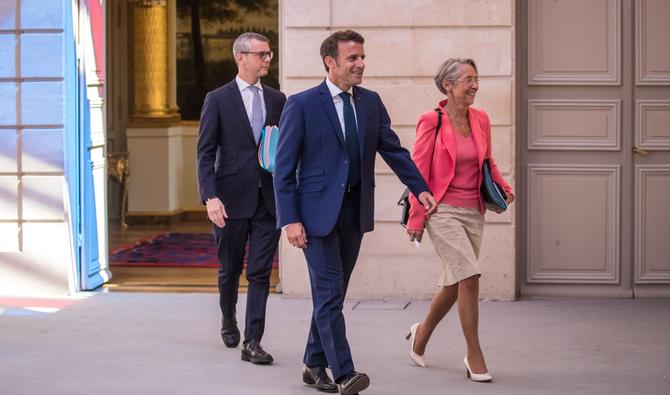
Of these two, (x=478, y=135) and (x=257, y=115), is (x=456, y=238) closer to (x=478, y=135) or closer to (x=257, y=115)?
(x=478, y=135)

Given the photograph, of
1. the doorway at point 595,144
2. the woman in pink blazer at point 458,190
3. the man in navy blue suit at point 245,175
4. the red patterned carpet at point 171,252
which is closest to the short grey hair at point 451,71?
the woman in pink blazer at point 458,190

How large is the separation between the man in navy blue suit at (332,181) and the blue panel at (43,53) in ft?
13.8

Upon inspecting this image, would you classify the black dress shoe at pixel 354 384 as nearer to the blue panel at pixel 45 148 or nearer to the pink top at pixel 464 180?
the pink top at pixel 464 180

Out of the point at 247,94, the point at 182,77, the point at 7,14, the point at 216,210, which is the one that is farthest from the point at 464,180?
the point at 182,77

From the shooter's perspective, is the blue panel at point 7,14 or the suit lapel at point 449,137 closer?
the suit lapel at point 449,137

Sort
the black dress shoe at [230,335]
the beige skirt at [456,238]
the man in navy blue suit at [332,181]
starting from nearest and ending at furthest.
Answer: the man in navy blue suit at [332,181] < the beige skirt at [456,238] < the black dress shoe at [230,335]

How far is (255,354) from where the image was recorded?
312 inches

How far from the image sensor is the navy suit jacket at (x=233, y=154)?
26.4 feet

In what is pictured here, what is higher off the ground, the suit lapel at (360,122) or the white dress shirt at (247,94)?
the white dress shirt at (247,94)

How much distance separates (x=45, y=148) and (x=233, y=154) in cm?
303

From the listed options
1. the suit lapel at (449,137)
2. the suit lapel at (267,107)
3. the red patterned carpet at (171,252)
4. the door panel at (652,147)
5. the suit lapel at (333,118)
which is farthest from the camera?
the red patterned carpet at (171,252)

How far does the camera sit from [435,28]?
10211 millimetres

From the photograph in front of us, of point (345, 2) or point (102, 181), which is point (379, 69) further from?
point (102, 181)

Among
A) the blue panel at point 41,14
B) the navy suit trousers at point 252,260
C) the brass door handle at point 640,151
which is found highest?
the blue panel at point 41,14
